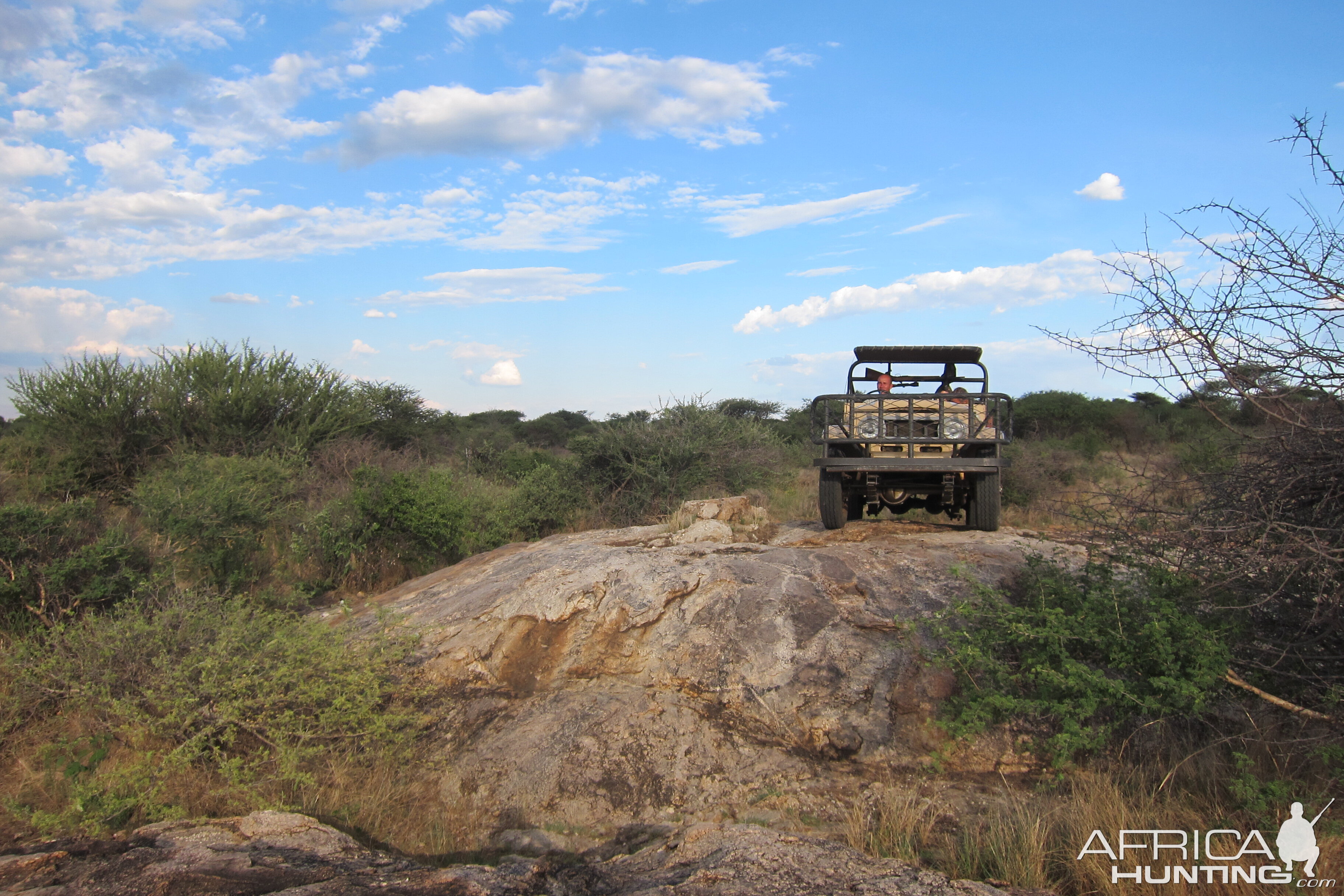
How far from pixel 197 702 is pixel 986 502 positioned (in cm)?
642

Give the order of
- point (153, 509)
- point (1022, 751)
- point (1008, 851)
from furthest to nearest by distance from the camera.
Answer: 1. point (153, 509)
2. point (1022, 751)
3. point (1008, 851)

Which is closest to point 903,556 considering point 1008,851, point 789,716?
point 789,716

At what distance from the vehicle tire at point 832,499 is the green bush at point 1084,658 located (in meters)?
3.26

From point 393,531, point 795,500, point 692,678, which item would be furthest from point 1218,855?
point 795,500

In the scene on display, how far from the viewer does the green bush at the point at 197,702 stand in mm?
4219

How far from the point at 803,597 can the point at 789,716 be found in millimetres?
1001

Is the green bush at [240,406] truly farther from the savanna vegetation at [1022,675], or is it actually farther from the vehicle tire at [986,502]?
the vehicle tire at [986,502]

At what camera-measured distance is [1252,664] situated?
12.3 ft

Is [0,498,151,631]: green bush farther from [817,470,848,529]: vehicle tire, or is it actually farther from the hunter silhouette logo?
the hunter silhouette logo

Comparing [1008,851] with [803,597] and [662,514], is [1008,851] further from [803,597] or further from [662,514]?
[662,514]

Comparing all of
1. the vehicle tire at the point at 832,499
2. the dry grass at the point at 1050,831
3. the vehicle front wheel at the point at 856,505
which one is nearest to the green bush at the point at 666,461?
the vehicle front wheel at the point at 856,505

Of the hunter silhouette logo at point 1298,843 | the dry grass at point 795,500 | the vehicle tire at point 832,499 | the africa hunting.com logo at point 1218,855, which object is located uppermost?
the vehicle tire at point 832,499

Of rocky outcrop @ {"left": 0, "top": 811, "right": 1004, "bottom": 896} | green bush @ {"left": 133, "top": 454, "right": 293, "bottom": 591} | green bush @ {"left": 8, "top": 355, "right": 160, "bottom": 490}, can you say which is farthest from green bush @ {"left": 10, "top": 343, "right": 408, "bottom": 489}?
rocky outcrop @ {"left": 0, "top": 811, "right": 1004, "bottom": 896}

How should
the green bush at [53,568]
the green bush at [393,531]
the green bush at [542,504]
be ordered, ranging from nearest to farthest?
the green bush at [53,568] → the green bush at [393,531] → the green bush at [542,504]
